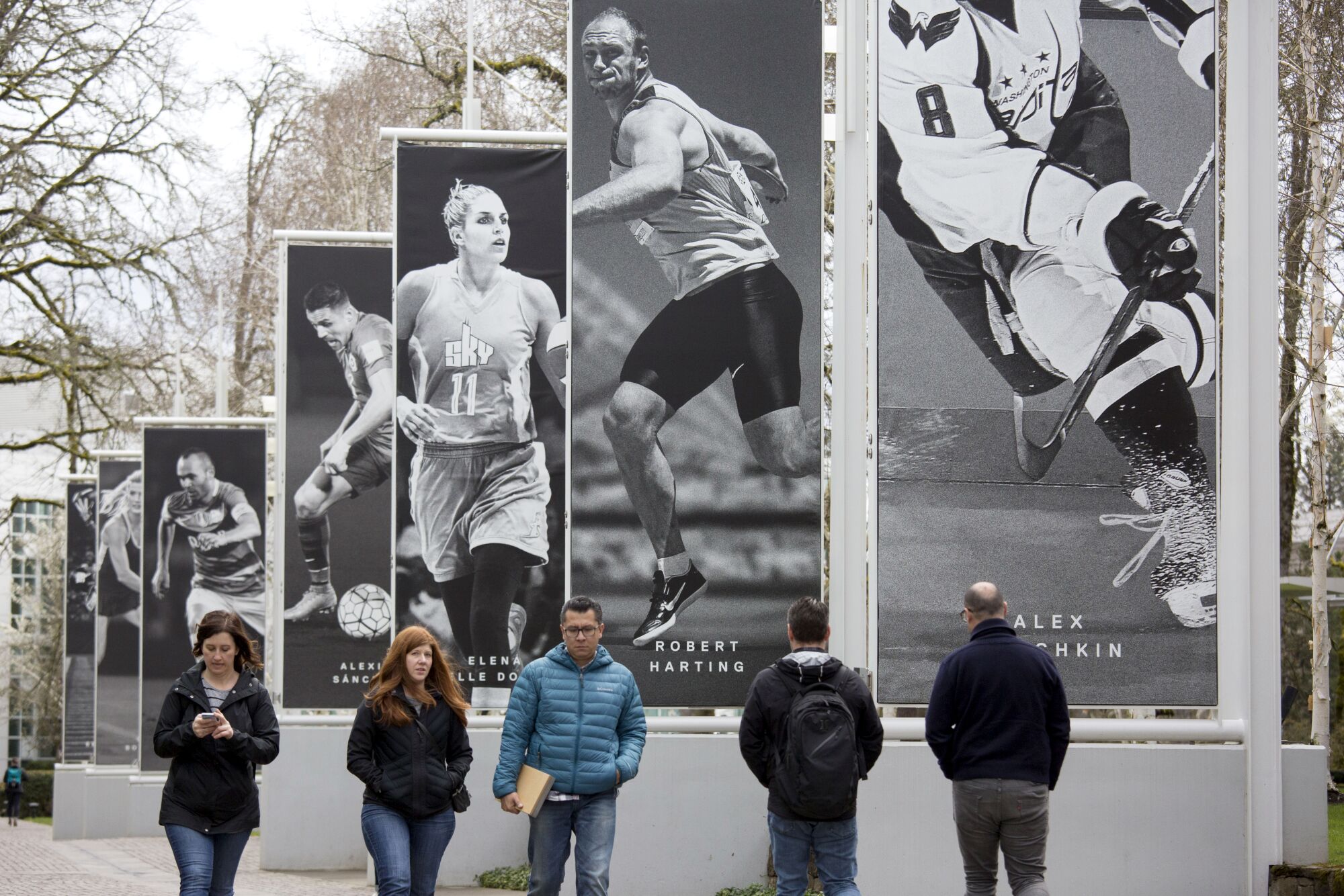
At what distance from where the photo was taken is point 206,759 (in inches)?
334

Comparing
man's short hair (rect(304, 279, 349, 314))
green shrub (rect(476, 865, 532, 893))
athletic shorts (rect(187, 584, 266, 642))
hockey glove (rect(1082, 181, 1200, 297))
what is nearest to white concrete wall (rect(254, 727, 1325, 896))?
green shrub (rect(476, 865, 532, 893))

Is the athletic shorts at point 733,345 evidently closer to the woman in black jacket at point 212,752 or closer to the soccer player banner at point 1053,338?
the soccer player banner at point 1053,338

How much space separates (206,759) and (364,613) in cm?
1082

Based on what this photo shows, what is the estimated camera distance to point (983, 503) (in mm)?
12461

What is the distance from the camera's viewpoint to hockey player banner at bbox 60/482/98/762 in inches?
1453

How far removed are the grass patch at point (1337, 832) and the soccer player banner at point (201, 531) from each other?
14516 millimetres

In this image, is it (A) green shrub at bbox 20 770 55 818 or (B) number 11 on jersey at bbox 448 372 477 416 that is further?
(A) green shrub at bbox 20 770 55 818

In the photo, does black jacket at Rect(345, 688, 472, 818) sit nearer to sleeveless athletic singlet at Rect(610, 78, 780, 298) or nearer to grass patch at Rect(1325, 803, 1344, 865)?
sleeveless athletic singlet at Rect(610, 78, 780, 298)

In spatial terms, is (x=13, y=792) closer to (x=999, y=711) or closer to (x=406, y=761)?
(x=406, y=761)

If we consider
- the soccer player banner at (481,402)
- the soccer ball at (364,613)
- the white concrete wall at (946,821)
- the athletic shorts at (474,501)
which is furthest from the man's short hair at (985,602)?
the soccer ball at (364,613)

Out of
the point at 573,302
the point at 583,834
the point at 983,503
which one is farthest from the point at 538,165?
the point at 583,834

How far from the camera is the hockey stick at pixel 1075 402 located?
493 inches

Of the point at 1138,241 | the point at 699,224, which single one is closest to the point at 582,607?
the point at 699,224

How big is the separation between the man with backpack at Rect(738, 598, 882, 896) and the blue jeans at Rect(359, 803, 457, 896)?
1.55 meters
